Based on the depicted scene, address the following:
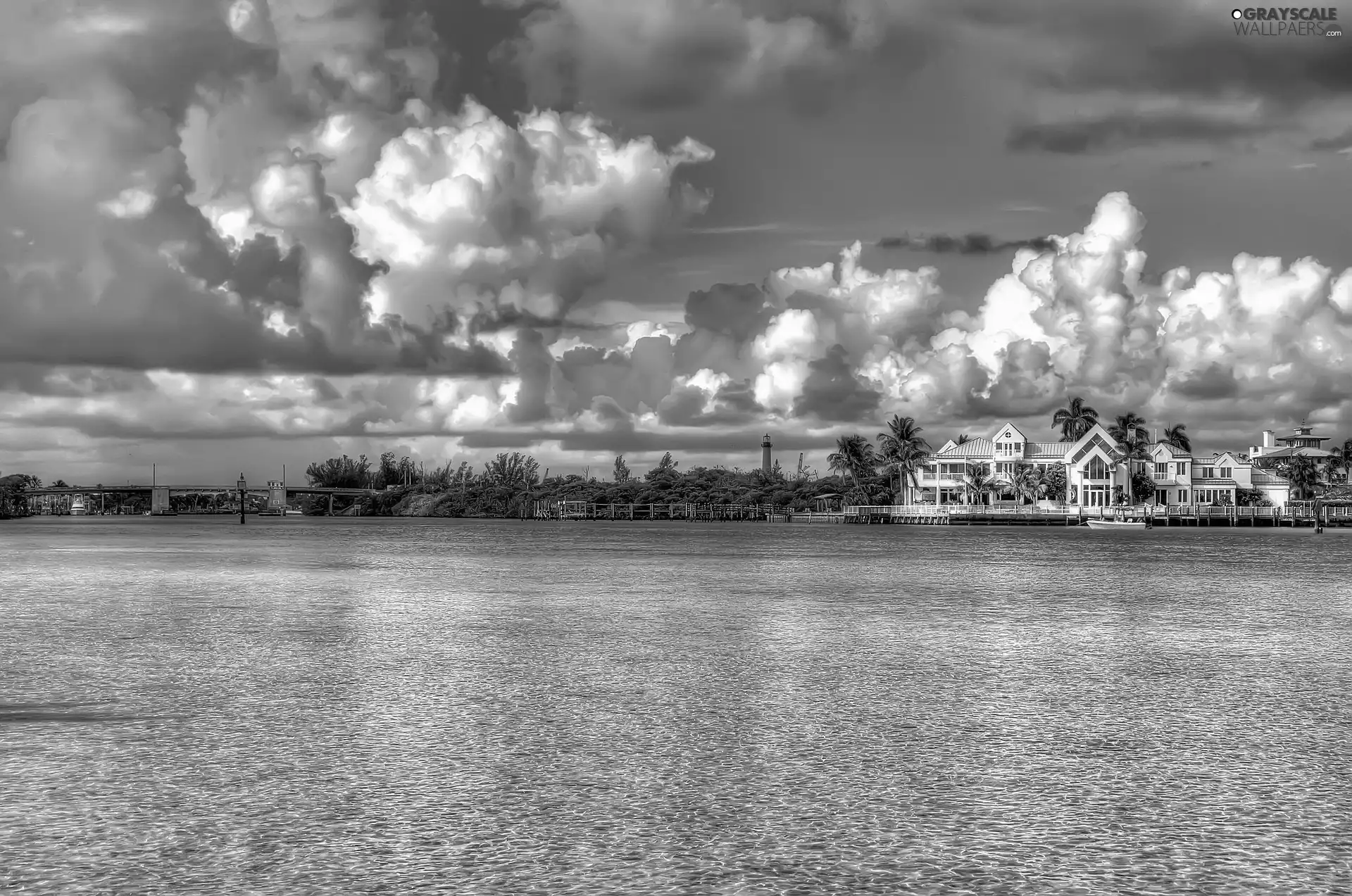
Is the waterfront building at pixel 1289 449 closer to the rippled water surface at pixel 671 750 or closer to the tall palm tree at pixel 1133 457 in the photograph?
the tall palm tree at pixel 1133 457

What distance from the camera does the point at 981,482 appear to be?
161750 mm

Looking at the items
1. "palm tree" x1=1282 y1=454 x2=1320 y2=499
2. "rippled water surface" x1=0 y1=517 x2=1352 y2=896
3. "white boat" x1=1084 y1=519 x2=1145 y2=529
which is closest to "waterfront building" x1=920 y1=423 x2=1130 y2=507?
"white boat" x1=1084 y1=519 x2=1145 y2=529

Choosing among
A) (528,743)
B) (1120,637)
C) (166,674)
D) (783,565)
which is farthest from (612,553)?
(528,743)

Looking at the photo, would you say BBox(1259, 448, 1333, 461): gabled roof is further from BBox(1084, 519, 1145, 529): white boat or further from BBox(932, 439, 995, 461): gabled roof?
BBox(932, 439, 995, 461): gabled roof

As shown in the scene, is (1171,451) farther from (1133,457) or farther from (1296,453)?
(1296,453)

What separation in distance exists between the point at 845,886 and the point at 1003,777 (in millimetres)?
3812

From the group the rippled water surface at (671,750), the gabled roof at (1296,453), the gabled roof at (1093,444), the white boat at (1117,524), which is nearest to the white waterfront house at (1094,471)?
the gabled roof at (1093,444)

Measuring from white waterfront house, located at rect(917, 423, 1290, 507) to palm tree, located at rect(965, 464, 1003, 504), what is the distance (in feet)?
0.65

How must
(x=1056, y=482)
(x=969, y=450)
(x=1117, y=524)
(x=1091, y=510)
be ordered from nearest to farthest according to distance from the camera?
(x=1117, y=524)
(x=1091, y=510)
(x=1056, y=482)
(x=969, y=450)

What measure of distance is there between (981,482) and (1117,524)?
64.3 ft

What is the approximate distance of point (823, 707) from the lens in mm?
15945

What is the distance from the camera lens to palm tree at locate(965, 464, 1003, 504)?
162 meters

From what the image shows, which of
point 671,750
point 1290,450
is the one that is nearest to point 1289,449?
point 1290,450

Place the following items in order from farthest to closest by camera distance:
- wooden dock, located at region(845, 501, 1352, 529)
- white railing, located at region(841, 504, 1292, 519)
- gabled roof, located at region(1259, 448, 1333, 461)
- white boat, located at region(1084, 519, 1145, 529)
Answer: gabled roof, located at region(1259, 448, 1333, 461)
wooden dock, located at region(845, 501, 1352, 529)
white railing, located at region(841, 504, 1292, 519)
white boat, located at region(1084, 519, 1145, 529)
